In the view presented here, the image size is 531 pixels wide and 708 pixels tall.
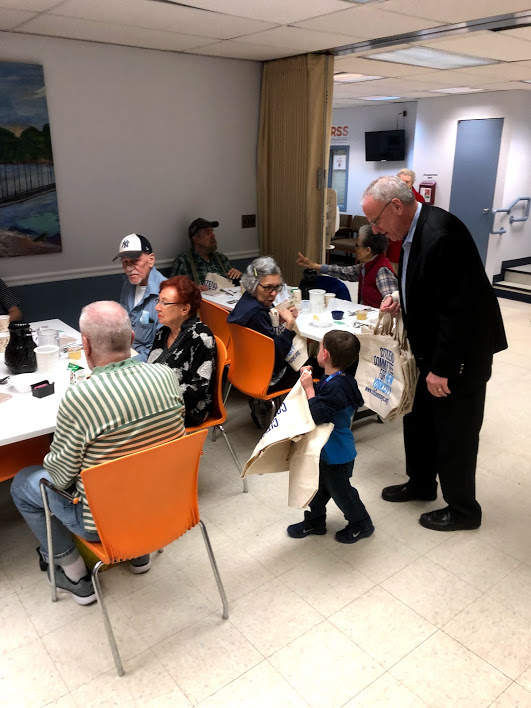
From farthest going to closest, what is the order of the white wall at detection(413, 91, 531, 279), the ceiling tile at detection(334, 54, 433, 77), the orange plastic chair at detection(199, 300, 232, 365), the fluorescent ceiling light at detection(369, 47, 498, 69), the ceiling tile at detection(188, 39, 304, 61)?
the white wall at detection(413, 91, 531, 279) → the ceiling tile at detection(334, 54, 433, 77) → the fluorescent ceiling light at detection(369, 47, 498, 69) → the ceiling tile at detection(188, 39, 304, 61) → the orange plastic chair at detection(199, 300, 232, 365)

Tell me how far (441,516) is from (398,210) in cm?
147

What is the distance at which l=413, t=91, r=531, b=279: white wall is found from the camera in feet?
24.8

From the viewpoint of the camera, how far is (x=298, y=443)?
2.39 meters

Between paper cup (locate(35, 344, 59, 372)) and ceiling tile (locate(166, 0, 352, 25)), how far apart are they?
1944 millimetres

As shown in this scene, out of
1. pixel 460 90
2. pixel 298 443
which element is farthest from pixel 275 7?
pixel 460 90

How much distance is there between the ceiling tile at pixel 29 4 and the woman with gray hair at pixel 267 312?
69.2 inches

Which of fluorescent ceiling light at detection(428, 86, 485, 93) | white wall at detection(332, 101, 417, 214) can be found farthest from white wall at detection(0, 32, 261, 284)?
white wall at detection(332, 101, 417, 214)

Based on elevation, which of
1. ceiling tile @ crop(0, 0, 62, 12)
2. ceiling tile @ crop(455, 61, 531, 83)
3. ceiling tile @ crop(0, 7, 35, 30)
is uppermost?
ceiling tile @ crop(455, 61, 531, 83)

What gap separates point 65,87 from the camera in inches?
156

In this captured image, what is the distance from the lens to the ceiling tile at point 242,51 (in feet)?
13.5

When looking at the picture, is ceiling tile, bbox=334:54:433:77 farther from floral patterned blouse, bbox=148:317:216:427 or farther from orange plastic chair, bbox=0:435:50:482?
orange plastic chair, bbox=0:435:50:482

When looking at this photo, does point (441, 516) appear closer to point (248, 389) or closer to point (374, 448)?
point (374, 448)

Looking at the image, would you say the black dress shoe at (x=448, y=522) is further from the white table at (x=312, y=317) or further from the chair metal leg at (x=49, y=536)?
the chair metal leg at (x=49, y=536)

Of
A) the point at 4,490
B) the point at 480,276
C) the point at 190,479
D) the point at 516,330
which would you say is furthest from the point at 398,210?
the point at 516,330
